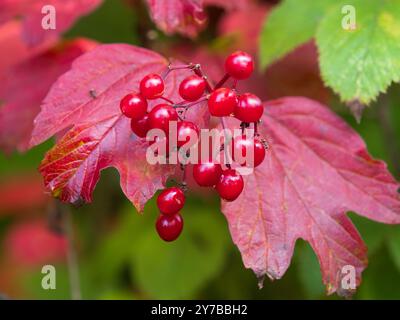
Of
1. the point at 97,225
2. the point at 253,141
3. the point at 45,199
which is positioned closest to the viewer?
the point at 253,141

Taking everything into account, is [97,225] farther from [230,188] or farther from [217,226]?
[230,188]

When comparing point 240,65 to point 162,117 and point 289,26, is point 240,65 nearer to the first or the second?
point 162,117

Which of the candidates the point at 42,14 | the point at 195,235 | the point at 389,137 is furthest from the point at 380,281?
the point at 42,14

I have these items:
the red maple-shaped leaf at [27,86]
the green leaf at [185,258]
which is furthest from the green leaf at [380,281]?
the red maple-shaped leaf at [27,86]

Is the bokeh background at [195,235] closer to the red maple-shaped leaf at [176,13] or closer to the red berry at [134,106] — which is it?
the red maple-shaped leaf at [176,13]

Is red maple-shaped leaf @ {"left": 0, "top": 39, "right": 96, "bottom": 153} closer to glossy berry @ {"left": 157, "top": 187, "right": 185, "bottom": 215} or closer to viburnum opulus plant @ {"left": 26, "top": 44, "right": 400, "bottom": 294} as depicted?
viburnum opulus plant @ {"left": 26, "top": 44, "right": 400, "bottom": 294}
